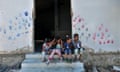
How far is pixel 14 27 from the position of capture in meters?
11.1

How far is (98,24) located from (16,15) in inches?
108

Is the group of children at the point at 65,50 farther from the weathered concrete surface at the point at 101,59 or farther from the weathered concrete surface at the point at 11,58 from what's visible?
the weathered concrete surface at the point at 11,58

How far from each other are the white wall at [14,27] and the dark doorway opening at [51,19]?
63 cm

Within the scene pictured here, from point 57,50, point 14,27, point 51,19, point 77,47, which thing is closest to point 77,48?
point 77,47

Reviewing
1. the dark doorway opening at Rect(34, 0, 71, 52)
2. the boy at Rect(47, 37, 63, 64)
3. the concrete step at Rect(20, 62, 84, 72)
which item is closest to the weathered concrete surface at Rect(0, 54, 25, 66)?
the dark doorway opening at Rect(34, 0, 71, 52)

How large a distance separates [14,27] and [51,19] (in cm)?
139

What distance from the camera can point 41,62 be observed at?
1038 centimetres

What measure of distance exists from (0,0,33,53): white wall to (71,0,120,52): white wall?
1.52 metres

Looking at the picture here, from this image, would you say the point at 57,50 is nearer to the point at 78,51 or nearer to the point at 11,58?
the point at 78,51

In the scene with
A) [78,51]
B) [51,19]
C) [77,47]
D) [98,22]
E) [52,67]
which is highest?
[51,19]

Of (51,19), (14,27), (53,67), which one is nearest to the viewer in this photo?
(53,67)

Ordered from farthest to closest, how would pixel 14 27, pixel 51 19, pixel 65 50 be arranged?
pixel 51 19 → pixel 14 27 → pixel 65 50

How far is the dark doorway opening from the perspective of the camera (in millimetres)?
11703

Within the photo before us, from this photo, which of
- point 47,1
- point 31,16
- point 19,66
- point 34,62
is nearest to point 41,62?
point 34,62
